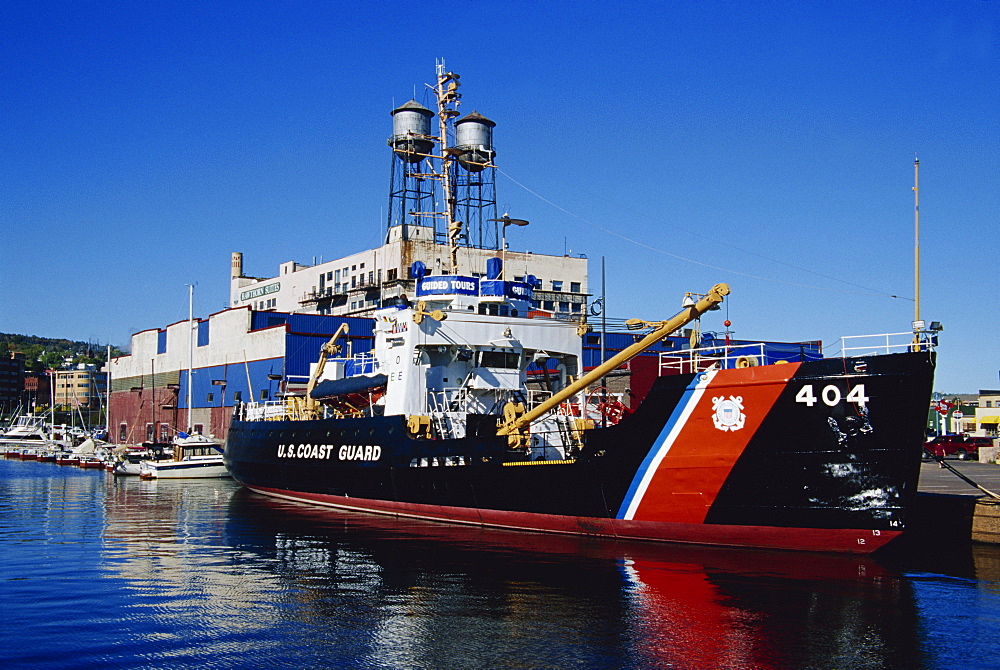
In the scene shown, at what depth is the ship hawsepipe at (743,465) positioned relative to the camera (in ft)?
56.6

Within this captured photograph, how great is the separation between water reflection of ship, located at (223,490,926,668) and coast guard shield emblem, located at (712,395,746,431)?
268 centimetres

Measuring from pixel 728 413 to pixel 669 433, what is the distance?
1.35 metres

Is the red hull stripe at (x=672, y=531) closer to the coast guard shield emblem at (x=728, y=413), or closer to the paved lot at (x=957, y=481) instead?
the coast guard shield emblem at (x=728, y=413)

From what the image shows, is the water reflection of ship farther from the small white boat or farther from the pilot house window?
the small white boat

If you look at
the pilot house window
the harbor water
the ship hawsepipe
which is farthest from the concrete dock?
the pilot house window

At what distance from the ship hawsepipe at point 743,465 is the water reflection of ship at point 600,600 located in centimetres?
61

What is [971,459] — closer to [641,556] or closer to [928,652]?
[641,556]

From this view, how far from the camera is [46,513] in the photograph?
1133 inches

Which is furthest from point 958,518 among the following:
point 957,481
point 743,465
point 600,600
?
point 600,600

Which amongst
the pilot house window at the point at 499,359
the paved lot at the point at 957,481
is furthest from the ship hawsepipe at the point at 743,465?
the paved lot at the point at 957,481

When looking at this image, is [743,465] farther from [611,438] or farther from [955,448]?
[955,448]

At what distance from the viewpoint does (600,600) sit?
47.9 feet

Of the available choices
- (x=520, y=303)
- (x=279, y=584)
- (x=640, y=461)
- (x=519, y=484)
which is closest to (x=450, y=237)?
(x=520, y=303)

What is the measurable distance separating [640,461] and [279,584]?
26.3 ft
